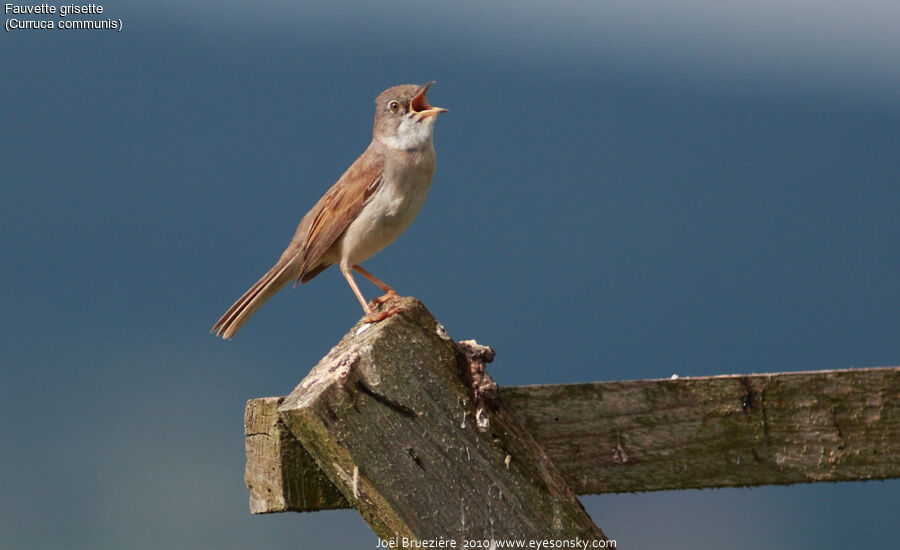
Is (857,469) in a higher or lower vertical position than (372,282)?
lower

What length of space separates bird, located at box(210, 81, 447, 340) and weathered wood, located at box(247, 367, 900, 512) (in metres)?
2.14

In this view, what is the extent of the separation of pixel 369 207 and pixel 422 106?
0.88 meters

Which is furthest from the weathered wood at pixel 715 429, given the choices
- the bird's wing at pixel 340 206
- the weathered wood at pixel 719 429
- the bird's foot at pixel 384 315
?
the bird's wing at pixel 340 206

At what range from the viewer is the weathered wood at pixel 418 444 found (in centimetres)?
219

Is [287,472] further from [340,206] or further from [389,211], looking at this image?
[340,206]

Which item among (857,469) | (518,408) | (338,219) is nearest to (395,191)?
(338,219)

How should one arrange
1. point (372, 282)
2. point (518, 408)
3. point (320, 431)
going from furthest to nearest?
point (372, 282) < point (518, 408) < point (320, 431)

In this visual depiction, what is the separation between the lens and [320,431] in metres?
2.19

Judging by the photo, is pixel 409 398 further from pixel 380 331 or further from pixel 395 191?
pixel 395 191

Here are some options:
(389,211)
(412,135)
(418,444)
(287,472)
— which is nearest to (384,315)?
(418,444)

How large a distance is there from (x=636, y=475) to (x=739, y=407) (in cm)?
37

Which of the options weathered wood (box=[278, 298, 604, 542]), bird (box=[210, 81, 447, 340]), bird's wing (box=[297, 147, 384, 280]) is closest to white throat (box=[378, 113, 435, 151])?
bird (box=[210, 81, 447, 340])

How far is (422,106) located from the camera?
544 cm

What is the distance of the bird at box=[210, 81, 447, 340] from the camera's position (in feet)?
16.0
